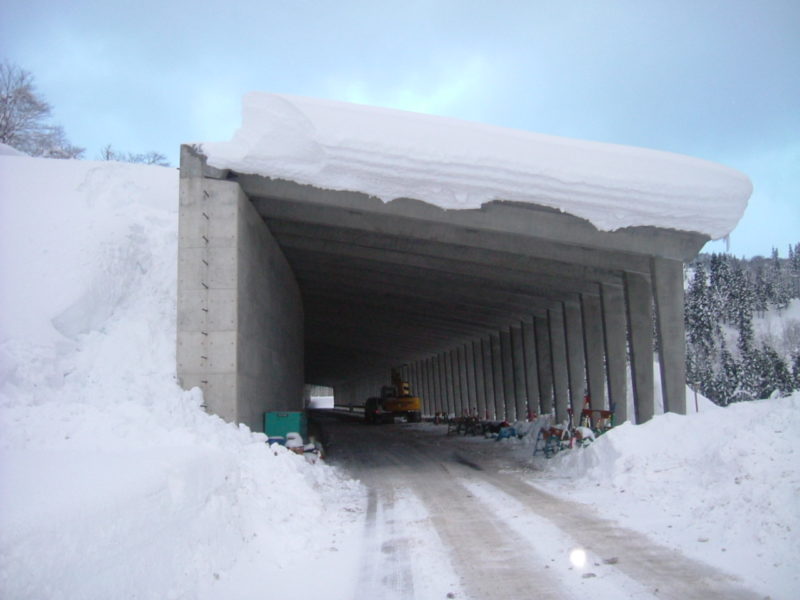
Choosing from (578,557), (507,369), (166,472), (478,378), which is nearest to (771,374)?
(478,378)

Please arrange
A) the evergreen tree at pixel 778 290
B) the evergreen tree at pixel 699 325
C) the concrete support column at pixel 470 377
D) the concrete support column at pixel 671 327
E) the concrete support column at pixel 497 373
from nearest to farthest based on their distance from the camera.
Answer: the concrete support column at pixel 671 327
the concrete support column at pixel 497 373
the concrete support column at pixel 470 377
the evergreen tree at pixel 699 325
the evergreen tree at pixel 778 290

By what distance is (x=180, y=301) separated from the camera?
14344 millimetres

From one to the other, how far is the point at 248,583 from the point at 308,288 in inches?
983

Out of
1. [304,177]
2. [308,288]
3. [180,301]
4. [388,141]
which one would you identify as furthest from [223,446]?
[308,288]

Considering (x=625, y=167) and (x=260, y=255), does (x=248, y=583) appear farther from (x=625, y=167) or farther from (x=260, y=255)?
(x=625, y=167)

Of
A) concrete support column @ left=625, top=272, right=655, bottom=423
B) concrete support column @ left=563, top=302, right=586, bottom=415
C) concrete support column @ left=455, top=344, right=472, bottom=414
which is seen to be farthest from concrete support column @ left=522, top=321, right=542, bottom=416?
concrete support column @ left=455, top=344, right=472, bottom=414

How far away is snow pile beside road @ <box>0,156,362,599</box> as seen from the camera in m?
5.73

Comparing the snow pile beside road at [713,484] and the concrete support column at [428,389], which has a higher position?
the concrete support column at [428,389]

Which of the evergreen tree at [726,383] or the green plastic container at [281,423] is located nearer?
the green plastic container at [281,423]

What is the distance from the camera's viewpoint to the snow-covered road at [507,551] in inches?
257

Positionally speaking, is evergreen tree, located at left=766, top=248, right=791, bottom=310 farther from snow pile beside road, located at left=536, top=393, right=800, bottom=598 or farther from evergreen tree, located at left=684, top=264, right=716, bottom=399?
snow pile beside road, located at left=536, top=393, right=800, bottom=598

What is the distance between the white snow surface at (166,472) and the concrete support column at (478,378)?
23.6 m

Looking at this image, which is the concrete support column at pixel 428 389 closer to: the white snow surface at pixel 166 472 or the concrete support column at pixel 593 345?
the concrete support column at pixel 593 345

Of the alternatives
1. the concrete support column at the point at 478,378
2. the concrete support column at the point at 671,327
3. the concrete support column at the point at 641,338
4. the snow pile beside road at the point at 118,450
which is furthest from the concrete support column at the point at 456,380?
the snow pile beside road at the point at 118,450
